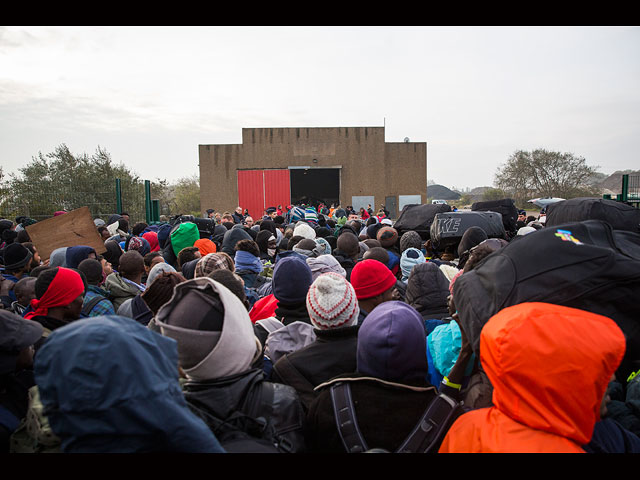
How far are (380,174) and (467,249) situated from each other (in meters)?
26.9

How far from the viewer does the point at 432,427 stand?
2.00 metres

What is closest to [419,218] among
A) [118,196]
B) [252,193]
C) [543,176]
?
[118,196]

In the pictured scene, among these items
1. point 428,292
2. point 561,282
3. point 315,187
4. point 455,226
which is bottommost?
point 428,292

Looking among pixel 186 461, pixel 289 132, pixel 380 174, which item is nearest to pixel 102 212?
pixel 186 461

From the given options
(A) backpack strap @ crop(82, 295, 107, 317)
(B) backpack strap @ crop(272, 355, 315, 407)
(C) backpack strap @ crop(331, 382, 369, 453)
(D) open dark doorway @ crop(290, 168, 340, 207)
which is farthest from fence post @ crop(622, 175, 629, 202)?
(D) open dark doorway @ crop(290, 168, 340, 207)

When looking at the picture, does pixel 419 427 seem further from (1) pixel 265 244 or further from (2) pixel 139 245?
(2) pixel 139 245

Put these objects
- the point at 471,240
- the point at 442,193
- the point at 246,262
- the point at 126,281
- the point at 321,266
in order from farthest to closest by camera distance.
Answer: the point at 442,193 → the point at 246,262 → the point at 471,240 → the point at 321,266 → the point at 126,281

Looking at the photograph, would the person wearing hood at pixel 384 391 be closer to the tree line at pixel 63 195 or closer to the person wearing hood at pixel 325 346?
the person wearing hood at pixel 325 346

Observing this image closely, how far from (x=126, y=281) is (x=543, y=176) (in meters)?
43.9

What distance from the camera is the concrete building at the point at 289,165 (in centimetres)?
3084

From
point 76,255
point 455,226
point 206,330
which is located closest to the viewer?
point 206,330

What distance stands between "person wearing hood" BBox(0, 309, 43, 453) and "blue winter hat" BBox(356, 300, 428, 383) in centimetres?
176

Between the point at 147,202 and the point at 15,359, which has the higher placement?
the point at 147,202

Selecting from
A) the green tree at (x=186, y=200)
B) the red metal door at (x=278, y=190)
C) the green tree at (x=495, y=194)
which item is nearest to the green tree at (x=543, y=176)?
the green tree at (x=495, y=194)
